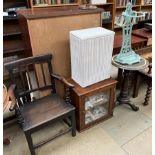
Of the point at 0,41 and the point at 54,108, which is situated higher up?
the point at 0,41

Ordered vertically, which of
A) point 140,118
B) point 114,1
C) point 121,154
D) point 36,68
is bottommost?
point 121,154

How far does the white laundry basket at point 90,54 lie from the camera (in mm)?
1447

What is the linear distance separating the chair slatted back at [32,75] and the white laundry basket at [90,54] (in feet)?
0.93

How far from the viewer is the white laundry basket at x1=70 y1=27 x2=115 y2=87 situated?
1.45 meters

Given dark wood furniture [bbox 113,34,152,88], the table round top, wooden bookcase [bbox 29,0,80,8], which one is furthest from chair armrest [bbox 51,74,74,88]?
→ wooden bookcase [bbox 29,0,80,8]

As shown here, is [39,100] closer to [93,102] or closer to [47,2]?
[93,102]

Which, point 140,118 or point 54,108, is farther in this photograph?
point 140,118

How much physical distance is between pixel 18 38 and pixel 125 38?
6.64 feet

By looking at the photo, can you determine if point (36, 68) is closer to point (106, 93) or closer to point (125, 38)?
point (106, 93)

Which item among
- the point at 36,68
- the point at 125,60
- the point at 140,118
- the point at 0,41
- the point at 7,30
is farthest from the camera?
the point at 7,30

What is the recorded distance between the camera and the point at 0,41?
1.52 meters

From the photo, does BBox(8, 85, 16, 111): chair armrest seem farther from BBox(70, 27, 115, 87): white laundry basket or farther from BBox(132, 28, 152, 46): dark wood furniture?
BBox(132, 28, 152, 46): dark wood furniture

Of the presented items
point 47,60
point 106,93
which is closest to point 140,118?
point 106,93

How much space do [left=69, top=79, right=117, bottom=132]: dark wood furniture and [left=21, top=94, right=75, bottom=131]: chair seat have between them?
136 millimetres
